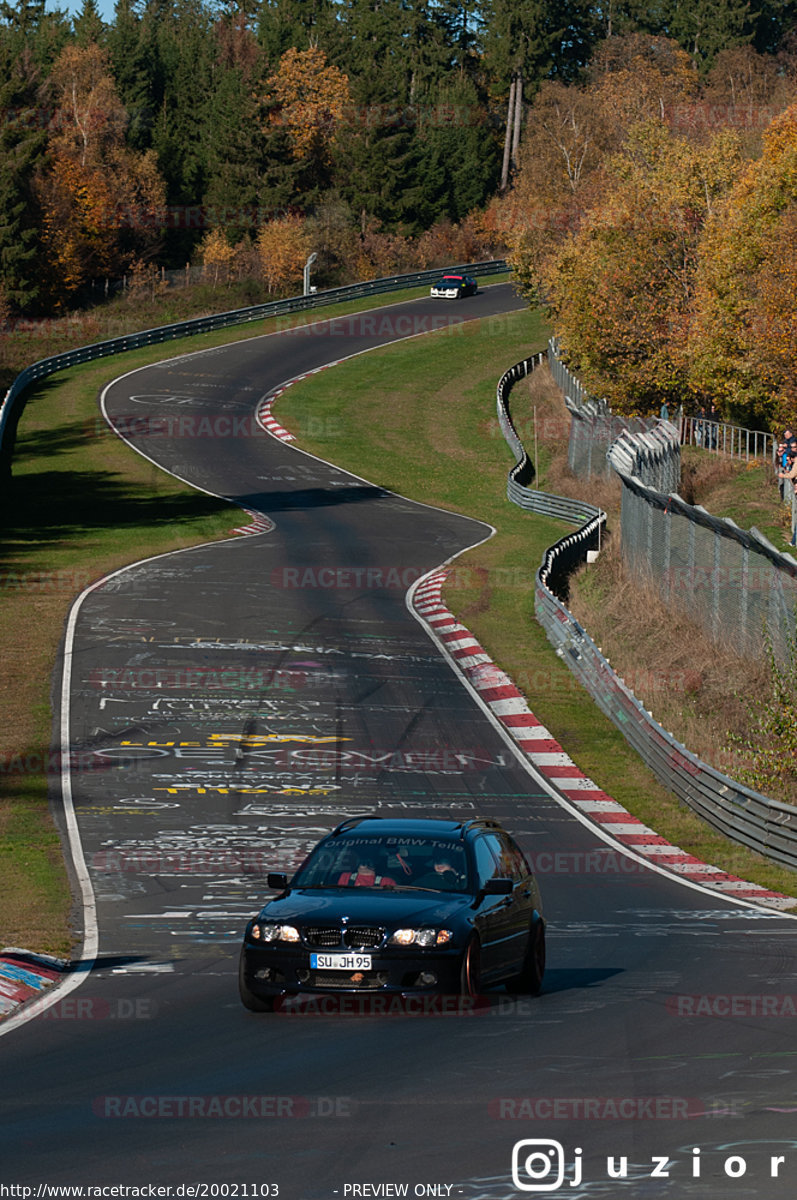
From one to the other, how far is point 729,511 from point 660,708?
13442 mm

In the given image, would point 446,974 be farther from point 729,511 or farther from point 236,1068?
point 729,511

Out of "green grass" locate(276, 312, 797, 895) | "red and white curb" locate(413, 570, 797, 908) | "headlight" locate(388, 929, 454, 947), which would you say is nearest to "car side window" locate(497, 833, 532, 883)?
"headlight" locate(388, 929, 454, 947)

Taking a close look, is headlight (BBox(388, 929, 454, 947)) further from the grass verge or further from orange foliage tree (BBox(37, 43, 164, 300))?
orange foliage tree (BBox(37, 43, 164, 300))

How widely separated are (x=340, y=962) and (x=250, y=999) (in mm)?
819

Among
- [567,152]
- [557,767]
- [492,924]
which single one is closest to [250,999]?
[492,924]

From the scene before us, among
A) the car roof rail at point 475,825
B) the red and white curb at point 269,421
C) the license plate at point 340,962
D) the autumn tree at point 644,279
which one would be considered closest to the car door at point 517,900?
the car roof rail at point 475,825

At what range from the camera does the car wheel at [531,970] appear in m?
12.5

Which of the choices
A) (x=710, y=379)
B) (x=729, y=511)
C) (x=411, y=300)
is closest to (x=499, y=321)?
(x=411, y=300)

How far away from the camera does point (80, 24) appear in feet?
464

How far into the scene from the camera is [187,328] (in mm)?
88125

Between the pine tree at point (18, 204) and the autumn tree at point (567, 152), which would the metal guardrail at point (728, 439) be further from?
the pine tree at point (18, 204)

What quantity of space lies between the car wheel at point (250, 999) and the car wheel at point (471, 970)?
4.81ft

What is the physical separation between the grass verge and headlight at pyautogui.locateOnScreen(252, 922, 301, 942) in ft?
13.2

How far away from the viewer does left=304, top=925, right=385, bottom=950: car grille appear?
37.3ft
